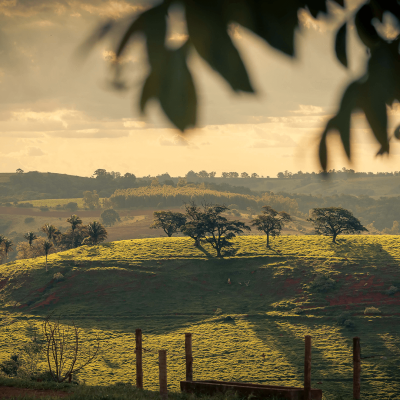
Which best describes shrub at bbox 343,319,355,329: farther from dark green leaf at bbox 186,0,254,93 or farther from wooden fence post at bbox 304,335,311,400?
dark green leaf at bbox 186,0,254,93

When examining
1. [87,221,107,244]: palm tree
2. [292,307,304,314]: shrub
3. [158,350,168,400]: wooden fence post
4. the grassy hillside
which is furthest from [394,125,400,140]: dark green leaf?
[87,221,107,244]: palm tree

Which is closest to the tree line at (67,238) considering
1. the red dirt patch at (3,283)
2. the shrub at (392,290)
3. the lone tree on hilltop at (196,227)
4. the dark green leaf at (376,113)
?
the red dirt patch at (3,283)

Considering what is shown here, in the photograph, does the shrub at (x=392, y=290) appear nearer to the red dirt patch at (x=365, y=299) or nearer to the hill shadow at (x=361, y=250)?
the red dirt patch at (x=365, y=299)

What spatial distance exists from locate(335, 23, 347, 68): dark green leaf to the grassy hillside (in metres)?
37.2

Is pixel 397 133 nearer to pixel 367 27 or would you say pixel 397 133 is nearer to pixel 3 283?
pixel 367 27

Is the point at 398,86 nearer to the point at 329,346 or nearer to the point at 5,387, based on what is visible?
the point at 5,387

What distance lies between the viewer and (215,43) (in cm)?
208

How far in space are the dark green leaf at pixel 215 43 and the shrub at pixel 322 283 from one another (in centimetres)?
6782

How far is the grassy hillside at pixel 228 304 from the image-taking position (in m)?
43.8

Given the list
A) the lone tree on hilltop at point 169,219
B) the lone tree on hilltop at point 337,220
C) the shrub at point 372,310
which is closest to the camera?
the shrub at point 372,310

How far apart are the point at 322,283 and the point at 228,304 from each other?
47.8ft

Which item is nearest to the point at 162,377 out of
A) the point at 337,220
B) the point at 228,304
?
the point at 228,304

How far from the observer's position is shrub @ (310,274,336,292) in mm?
66312

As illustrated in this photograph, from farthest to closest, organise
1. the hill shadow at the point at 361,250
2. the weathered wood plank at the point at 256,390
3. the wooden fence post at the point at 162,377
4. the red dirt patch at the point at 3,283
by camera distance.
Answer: the red dirt patch at the point at 3,283 → the hill shadow at the point at 361,250 → the wooden fence post at the point at 162,377 → the weathered wood plank at the point at 256,390
